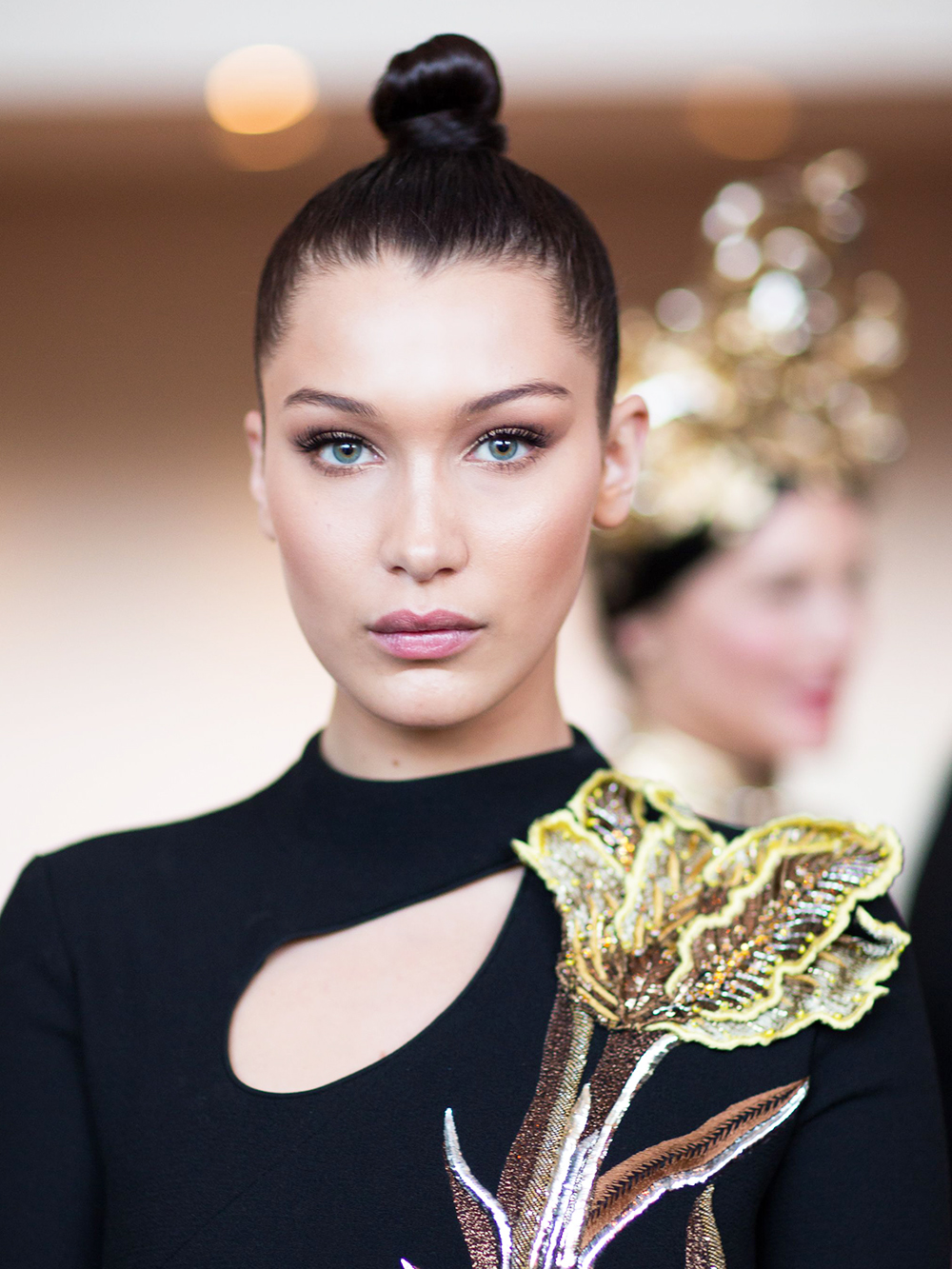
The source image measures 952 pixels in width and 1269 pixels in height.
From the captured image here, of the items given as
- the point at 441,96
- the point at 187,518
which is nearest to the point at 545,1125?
the point at 441,96

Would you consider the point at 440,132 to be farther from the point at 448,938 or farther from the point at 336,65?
the point at 336,65

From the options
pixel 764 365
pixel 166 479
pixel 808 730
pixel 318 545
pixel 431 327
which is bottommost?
pixel 808 730

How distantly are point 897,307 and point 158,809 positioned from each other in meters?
1.73

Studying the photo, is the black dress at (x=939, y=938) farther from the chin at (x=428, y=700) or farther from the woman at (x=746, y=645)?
the woman at (x=746, y=645)

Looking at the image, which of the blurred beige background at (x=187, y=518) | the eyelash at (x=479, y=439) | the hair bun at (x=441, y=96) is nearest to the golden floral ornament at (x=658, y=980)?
the eyelash at (x=479, y=439)

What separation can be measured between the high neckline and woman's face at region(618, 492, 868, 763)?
1036 mm

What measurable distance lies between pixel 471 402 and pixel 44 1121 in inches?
21.1

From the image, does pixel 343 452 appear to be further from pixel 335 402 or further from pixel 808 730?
pixel 808 730

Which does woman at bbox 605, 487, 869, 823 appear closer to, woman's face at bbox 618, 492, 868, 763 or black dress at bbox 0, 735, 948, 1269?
woman's face at bbox 618, 492, 868, 763

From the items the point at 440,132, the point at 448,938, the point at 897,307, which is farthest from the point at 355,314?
the point at 897,307

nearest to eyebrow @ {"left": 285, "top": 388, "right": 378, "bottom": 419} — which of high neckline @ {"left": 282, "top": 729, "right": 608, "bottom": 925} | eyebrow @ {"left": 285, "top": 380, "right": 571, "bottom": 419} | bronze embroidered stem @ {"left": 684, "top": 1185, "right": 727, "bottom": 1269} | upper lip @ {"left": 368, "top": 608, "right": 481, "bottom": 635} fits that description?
eyebrow @ {"left": 285, "top": 380, "right": 571, "bottom": 419}

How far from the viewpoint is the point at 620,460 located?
1.01m

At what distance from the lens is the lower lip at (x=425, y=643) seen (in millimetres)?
880

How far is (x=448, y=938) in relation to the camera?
0.94 m
